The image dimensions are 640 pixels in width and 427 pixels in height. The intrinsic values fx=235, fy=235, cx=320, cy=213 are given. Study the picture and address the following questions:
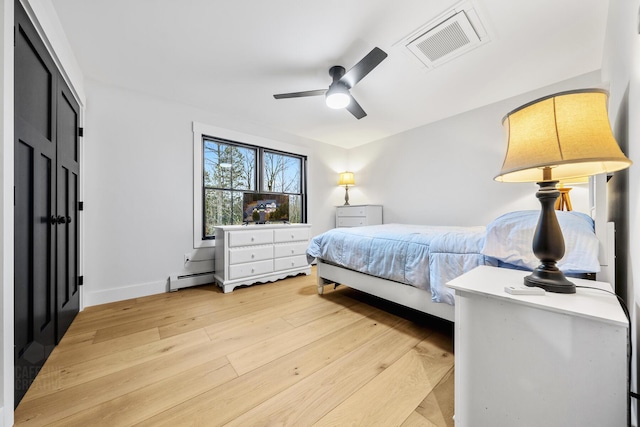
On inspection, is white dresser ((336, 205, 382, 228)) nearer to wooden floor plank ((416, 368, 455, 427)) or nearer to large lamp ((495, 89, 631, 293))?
wooden floor plank ((416, 368, 455, 427))

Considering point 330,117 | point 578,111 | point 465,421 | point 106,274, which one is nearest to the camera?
point 578,111

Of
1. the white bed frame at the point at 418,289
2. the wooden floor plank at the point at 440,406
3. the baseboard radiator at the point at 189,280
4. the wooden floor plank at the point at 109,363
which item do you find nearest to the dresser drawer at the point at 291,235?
the white bed frame at the point at 418,289

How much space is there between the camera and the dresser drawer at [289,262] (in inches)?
121

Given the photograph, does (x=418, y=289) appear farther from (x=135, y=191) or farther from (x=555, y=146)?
(x=135, y=191)

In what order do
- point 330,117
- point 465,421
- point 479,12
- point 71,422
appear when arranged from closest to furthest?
point 465,421
point 71,422
point 479,12
point 330,117

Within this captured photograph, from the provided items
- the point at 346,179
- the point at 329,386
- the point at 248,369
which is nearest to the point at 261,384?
the point at 248,369

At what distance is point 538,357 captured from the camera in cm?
73

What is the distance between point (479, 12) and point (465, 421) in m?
2.27

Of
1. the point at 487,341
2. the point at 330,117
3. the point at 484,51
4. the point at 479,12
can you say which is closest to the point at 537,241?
the point at 487,341

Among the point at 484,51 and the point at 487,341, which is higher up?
the point at 484,51

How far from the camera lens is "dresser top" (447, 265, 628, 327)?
2.17ft

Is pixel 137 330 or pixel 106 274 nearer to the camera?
pixel 137 330

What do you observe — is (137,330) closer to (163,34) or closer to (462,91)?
(163,34)

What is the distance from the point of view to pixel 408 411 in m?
1.04
